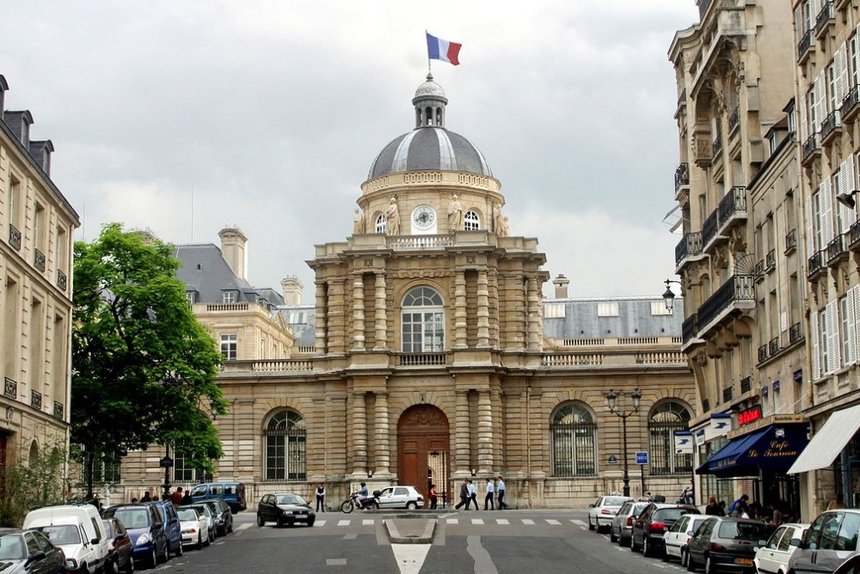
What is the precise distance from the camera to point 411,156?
7994 cm

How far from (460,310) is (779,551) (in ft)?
155

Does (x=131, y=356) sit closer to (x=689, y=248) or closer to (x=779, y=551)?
(x=689, y=248)

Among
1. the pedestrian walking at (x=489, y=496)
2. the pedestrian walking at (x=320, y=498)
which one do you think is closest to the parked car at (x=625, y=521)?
the pedestrian walking at (x=489, y=496)

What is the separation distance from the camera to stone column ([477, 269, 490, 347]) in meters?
72.0

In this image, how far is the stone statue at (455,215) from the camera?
3022 inches

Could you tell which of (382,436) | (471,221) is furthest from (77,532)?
(471,221)

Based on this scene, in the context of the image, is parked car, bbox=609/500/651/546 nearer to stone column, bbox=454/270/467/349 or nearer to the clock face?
stone column, bbox=454/270/467/349

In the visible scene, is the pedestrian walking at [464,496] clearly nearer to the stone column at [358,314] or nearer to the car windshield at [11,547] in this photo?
the stone column at [358,314]

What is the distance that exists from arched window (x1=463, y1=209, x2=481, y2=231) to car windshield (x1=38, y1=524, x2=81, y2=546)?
169 ft

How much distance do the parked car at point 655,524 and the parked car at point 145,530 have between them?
12027 millimetres

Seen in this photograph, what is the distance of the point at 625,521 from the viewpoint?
4106 cm

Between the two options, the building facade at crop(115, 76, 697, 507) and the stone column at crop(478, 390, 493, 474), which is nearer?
the stone column at crop(478, 390, 493, 474)

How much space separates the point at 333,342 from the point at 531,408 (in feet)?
34.6

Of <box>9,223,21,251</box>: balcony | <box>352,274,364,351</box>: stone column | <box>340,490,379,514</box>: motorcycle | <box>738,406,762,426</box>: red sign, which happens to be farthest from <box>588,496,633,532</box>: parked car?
<box>352,274,364,351</box>: stone column
